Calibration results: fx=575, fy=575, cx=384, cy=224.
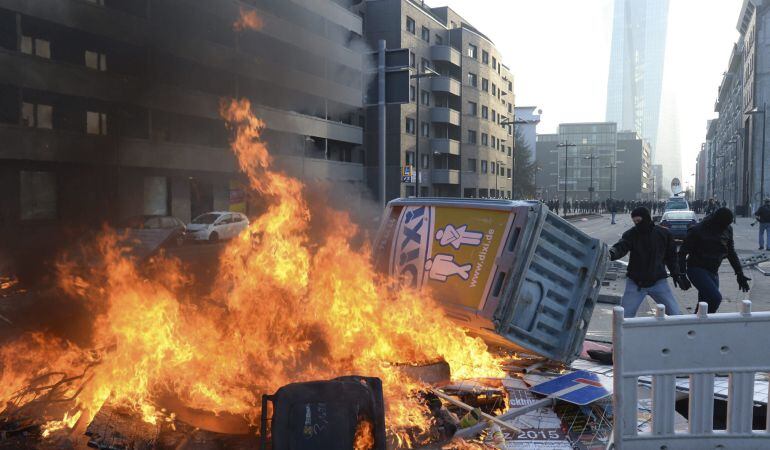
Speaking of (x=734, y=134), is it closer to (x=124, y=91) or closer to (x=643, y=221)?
(x=643, y=221)

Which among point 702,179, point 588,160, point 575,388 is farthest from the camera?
point 702,179

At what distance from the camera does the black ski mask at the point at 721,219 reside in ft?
21.2

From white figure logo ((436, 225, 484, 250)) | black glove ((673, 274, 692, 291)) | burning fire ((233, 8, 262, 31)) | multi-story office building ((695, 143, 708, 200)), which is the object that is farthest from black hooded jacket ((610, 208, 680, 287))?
multi-story office building ((695, 143, 708, 200))

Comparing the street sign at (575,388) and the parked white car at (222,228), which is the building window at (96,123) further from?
the street sign at (575,388)

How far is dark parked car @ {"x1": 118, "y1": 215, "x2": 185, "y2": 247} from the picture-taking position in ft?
21.2

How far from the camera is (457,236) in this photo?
17.3ft

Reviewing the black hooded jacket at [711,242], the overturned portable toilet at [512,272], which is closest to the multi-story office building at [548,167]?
the black hooded jacket at [711,242]

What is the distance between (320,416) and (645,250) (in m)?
4.40

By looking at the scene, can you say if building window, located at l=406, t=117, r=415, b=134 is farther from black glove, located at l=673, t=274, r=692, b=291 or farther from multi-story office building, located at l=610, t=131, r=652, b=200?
multi-story office building, located at l=610, t=131, r=652, b=200

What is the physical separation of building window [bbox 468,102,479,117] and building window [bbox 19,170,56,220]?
4846cm

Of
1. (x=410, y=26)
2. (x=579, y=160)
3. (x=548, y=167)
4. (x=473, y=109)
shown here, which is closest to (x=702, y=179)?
(x=579, y=160)

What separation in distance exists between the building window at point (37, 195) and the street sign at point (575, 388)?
4605mm

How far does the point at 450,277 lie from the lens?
204 inches

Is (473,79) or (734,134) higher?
(473,79)
